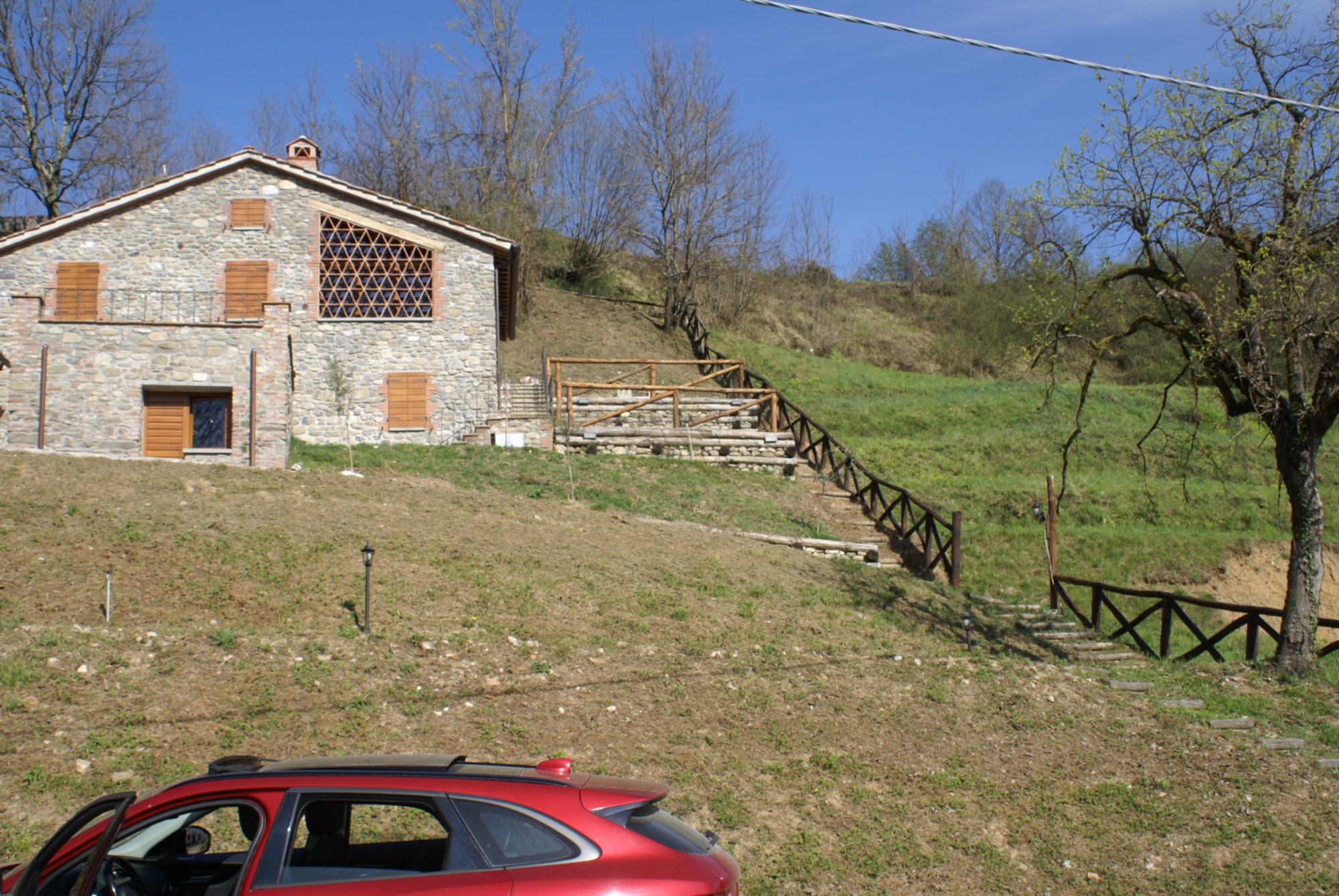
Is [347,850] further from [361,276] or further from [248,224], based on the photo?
[248,224]

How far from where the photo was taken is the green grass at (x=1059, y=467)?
20625mm

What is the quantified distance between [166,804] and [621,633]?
701 cm

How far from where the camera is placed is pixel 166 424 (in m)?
18.3

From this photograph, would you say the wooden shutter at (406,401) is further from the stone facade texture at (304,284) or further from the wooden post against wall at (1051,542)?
the wooden post against wall at (1051,542)

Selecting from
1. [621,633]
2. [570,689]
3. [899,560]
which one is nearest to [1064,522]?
[899,560]

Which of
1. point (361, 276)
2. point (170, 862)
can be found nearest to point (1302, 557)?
point (170, 862)

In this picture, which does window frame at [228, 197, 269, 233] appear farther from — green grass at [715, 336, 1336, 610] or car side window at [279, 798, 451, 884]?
car side window at [279, 798, 451, 884]

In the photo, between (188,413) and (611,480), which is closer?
(188,413)

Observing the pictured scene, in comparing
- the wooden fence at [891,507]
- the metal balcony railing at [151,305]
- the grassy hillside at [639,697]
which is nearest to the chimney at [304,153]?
the metal balcony railing at [151,305]

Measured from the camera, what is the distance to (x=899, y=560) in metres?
18.2

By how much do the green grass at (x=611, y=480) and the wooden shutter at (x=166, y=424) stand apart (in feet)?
6.94

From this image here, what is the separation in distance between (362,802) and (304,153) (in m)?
25.6

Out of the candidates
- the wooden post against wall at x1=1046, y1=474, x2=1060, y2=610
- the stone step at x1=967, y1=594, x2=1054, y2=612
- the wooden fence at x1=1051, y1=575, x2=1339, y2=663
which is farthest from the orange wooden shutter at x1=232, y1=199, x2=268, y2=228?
the wooden fence at x1=1051, y1=575, x2=1339, y2=663

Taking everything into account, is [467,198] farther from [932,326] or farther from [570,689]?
[570,689]
